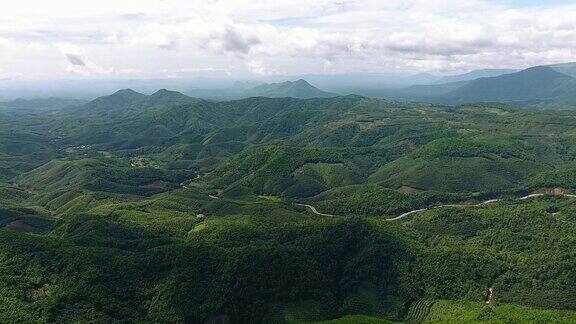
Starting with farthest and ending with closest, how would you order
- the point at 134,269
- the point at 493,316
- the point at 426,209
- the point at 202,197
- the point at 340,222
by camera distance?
the point at 202,197
the point at 426,209
the point at 340,222
the point at 134,269
the point at 493,316

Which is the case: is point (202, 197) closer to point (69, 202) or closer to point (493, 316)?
point (69, 202)

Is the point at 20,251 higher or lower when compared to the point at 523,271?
higher

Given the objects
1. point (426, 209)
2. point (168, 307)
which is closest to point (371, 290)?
point (168, 307)

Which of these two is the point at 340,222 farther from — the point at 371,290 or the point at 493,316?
the point at 493,316

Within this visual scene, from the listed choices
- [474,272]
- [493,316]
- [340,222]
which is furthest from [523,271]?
[340,222]

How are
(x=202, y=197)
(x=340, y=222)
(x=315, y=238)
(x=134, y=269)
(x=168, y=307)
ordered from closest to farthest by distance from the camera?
(x=168, y=307) → (x=134, y=269) → (x=315, y=238) → (x=340, y=222) → (x=202, y=197)

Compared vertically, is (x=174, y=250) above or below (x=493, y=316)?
above

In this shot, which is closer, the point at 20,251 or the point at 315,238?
the point at 20,251

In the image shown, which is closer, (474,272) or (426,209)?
(474,272)

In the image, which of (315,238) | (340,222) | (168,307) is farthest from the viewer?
(340,222)
